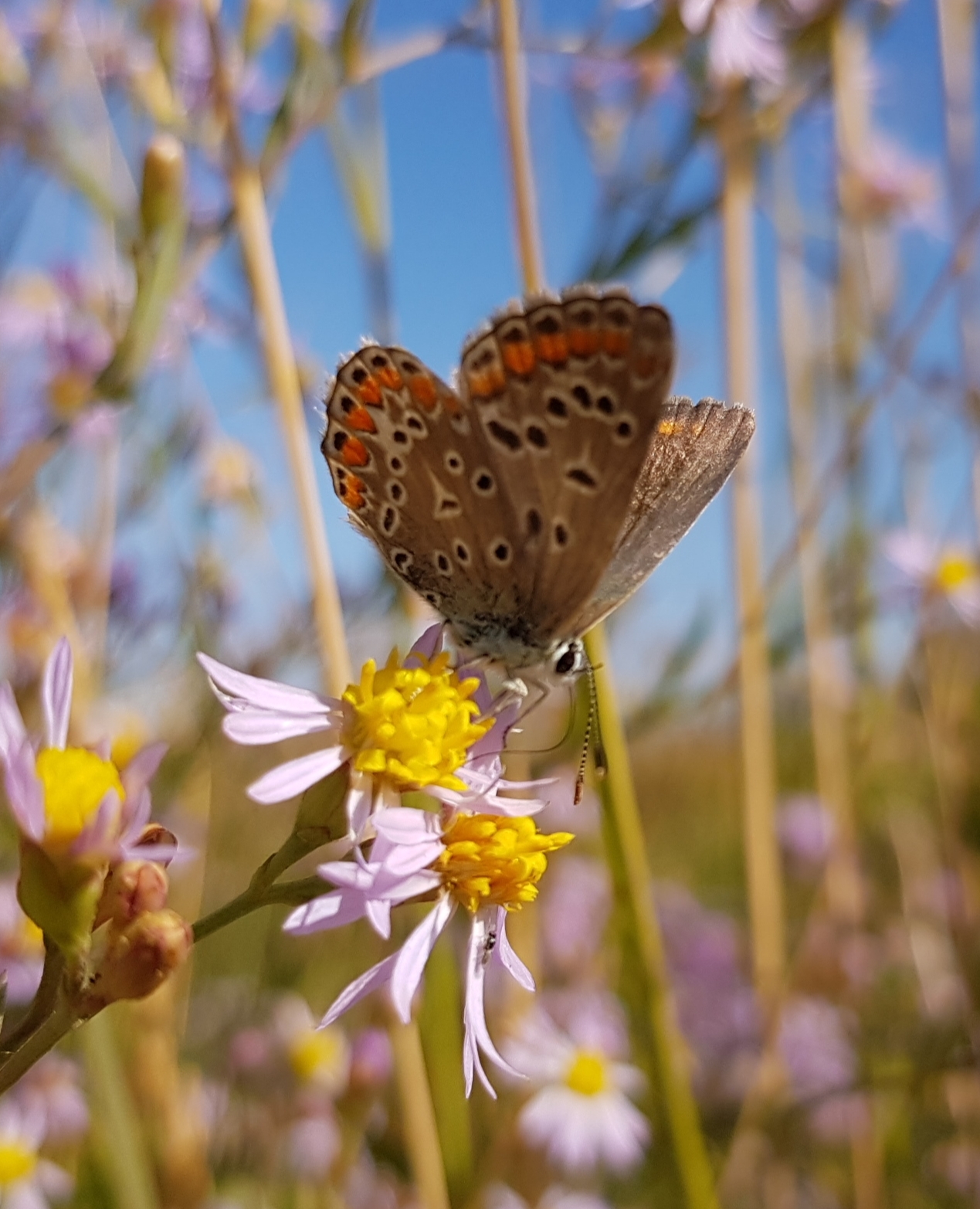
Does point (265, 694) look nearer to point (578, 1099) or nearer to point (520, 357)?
point (520, 357)

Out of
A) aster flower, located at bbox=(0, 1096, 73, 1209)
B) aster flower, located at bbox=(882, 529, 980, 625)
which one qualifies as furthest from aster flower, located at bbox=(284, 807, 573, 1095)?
aster flower, located at bbox=(882, 529, 980, 625)

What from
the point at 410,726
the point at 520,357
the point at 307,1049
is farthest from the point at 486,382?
the point at 307,1049

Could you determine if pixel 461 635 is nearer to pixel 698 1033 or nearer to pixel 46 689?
pixel 46 689

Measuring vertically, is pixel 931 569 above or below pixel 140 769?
below

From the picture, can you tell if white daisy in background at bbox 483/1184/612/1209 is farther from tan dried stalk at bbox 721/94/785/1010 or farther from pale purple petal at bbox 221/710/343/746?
pale purple petal at bbox 221/710/343/746

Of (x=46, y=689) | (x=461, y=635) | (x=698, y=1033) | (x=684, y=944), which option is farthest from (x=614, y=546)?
(x=684, y=944)

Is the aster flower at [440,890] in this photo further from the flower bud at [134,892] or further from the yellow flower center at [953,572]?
the yellow flower center at [953,572]

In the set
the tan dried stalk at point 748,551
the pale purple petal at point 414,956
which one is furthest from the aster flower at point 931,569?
the pale purple petal at point 414,956
